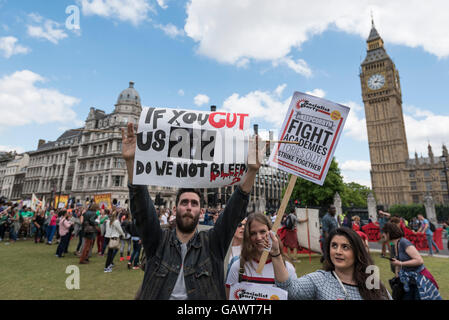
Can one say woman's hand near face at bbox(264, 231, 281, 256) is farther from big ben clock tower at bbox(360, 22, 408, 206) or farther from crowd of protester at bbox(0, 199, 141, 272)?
big ben clock tower at bbox(360, 22, 408, 206)

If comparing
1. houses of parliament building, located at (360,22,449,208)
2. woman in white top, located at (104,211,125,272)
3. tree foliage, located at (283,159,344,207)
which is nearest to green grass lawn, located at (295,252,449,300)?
woman in white top, located at (104,211,125,272)

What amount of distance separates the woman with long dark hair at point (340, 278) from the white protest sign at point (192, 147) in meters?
0.93

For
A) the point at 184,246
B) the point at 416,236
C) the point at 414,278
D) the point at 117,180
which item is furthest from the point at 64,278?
the point at 117,180

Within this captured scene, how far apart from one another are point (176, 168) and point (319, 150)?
6.28 ft

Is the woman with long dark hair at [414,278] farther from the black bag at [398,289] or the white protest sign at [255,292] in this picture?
the white protest sign at [255,292]

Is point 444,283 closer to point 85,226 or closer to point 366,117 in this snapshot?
point 85,226

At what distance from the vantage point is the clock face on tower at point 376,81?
76188 mm

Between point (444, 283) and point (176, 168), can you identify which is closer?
point (176, 168)

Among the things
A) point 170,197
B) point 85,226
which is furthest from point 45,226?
point 170,197

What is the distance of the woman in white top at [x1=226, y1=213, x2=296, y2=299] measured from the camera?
2.67m

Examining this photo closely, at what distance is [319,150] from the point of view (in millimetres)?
3270

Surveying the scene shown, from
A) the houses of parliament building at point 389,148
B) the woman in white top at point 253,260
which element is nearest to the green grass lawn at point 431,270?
the woman in white top at point 253,260

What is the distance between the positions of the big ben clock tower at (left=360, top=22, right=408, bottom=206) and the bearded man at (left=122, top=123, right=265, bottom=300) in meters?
85.0

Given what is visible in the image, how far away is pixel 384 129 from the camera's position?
7594cm
